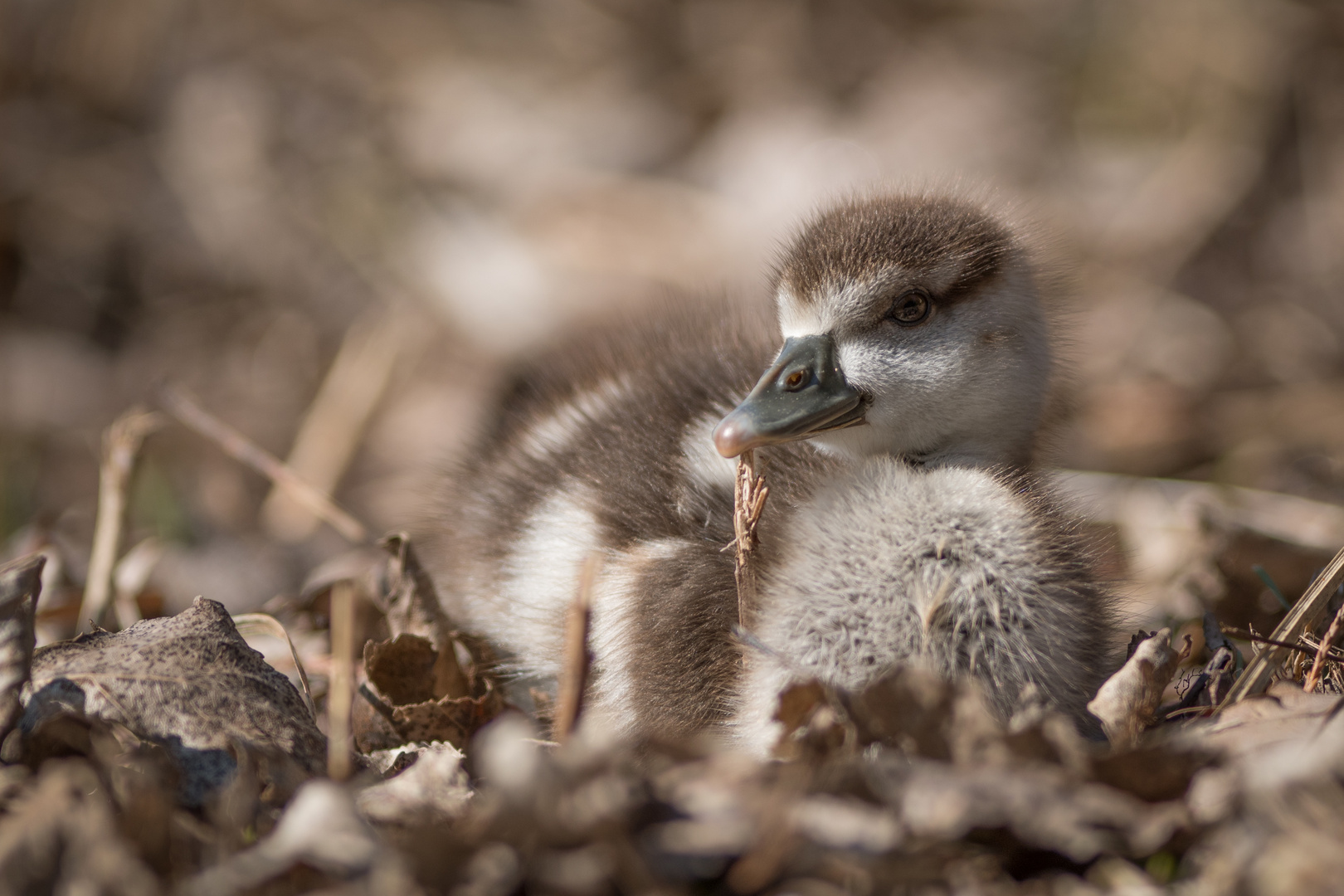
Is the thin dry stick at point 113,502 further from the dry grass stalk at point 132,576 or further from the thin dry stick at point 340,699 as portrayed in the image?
the thin dry stick at point 340,699

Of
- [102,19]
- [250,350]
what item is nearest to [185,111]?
[102,19]

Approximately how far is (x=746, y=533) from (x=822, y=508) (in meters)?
0.15

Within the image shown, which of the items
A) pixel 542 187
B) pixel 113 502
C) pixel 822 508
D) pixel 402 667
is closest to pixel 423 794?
pixel 402 667

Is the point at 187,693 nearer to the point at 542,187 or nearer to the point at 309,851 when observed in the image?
the point at 309,851

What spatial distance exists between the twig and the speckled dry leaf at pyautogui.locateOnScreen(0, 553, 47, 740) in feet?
6.01

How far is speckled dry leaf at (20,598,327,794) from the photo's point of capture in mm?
1628

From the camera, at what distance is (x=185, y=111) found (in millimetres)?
6754

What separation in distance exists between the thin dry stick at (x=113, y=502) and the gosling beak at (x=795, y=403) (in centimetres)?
138

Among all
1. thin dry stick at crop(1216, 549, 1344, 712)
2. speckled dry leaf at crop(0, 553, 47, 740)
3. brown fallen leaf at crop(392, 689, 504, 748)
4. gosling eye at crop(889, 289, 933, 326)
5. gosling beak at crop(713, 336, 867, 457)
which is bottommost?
brown fallen leaf at crop(392, 689, 504, 748)

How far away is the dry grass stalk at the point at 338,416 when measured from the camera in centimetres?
430

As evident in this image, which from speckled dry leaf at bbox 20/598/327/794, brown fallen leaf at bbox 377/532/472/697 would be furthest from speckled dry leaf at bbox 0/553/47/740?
brown fallen leaf at bbox 377/532/472/697

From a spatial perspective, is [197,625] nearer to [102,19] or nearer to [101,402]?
[101,402]

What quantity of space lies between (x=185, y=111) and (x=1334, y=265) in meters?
6.11

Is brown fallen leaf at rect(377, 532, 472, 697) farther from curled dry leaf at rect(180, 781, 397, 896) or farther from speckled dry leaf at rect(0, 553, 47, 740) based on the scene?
curled dry leaf at rect(180, 781, 397, 896)
